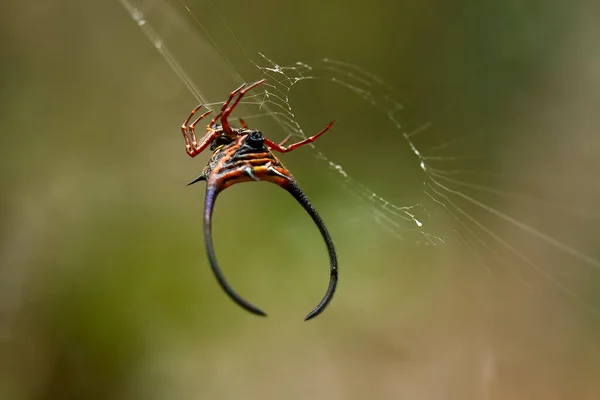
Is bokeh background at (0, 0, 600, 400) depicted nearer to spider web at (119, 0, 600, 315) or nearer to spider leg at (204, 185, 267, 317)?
spider web at (119, 0, 600, 315)

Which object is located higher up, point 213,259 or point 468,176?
point 213,259

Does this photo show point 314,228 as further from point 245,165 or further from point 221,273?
point 221,273

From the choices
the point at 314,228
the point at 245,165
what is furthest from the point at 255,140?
the point at 314,228

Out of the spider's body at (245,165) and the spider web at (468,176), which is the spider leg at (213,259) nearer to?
the spider's body at (245,165)

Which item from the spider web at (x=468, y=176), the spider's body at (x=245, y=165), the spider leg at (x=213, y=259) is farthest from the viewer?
the spider web at (x=468, y=176)

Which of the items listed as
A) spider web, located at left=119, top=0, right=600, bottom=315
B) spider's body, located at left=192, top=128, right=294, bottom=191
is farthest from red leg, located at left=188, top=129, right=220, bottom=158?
spider web, located at left=119, top=0, right=600, bottom=315

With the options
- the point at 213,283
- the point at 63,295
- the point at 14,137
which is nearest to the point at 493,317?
the point at 213,283

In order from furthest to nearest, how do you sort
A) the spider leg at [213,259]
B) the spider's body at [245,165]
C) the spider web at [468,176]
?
1. the spider web at [468,176]
2. the spider's body at [245,165]
3. the spider leg at [213,259]

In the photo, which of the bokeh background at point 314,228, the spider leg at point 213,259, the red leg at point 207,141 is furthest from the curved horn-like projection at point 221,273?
the bokeh background at point 314,228
